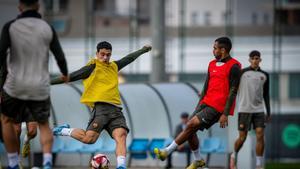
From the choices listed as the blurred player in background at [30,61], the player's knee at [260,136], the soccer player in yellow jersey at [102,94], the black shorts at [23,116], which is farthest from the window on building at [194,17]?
the blurred player in background at [30,61]

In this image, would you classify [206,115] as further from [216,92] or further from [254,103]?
[254,103]

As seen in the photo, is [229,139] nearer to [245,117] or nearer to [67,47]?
[245,117]

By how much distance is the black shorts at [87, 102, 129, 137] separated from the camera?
14.5 m

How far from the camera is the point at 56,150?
24.7 meters

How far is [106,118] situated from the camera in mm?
14539

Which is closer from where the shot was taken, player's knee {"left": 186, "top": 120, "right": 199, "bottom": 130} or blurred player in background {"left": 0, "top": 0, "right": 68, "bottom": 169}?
blurred player in background {"left": 0, "top": 0, "right": 68, "bottom": 169}

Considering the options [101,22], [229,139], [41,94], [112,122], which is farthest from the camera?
[101,22]

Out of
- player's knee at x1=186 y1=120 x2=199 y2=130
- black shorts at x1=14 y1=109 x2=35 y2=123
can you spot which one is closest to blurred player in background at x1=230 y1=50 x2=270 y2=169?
player's knee at x1=186 y1=120 x2=199 y2=130

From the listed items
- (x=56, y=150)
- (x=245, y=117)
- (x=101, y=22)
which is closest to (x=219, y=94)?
(x=245, y=117)

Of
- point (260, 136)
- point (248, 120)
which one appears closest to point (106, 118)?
point (248, 120)

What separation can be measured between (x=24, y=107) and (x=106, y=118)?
2719 millimetres

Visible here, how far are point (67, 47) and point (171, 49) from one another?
4.88 metres

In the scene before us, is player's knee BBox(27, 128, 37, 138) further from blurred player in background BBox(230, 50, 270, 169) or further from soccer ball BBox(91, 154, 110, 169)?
blurred player in background BBox(230, 50, 270, 169)

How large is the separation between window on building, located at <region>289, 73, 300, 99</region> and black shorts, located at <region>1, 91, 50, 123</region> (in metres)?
31.2
